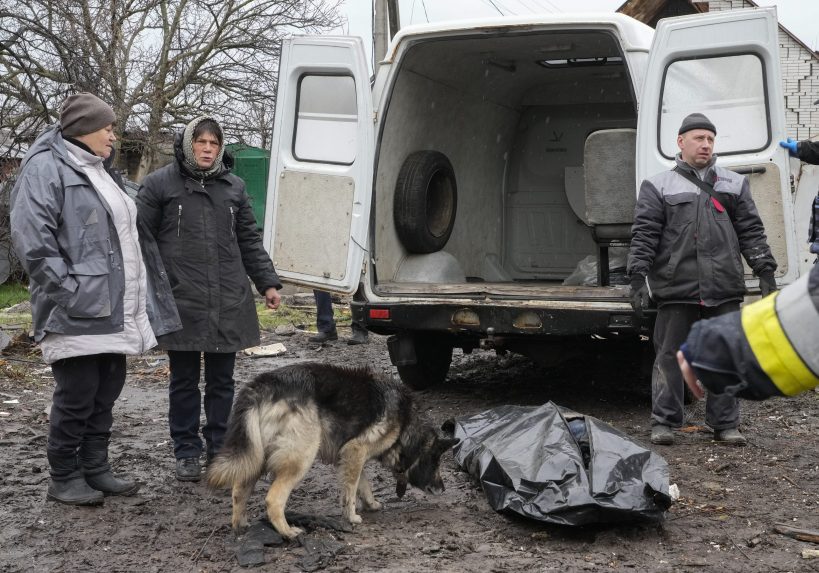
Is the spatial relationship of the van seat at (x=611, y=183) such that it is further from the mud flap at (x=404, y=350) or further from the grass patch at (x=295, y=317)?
the grass patch at (x=295, y=317)

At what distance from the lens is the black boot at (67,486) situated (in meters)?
4.33

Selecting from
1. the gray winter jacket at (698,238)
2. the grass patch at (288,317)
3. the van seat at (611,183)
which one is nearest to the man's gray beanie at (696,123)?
the gray winter jacket at (698,238)

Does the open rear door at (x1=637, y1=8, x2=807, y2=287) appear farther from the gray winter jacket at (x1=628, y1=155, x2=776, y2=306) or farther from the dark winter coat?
the dark winter coat

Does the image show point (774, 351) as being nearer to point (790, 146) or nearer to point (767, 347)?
point (767, 347)

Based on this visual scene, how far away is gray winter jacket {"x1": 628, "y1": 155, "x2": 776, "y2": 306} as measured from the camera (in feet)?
17.0

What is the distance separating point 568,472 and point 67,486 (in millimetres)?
2299

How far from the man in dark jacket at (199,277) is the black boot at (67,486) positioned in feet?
1.73

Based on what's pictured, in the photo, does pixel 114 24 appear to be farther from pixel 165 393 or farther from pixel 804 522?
pixel 804 522

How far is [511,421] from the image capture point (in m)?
4.63

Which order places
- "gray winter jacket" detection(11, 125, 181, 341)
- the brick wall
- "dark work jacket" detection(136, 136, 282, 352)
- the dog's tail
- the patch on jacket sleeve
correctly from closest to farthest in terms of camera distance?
the dog's tail
"gray winter jacket" detection(11, 125, 181, 341)
the patch on jacket sleeve
"dark work jacket" detection(136, 136, 282, 352)
the brick wall

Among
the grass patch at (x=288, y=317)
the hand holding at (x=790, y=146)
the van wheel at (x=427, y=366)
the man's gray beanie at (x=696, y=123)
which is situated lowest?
the grass patch at (x=288, y=317)

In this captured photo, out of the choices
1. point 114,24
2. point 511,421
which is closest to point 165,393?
point 511,421

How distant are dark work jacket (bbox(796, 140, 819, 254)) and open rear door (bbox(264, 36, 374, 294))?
2.58 meters

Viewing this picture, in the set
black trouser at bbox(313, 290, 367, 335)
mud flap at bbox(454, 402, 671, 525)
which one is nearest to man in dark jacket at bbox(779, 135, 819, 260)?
mud flap at bbox(454, 402, 671, 525)
